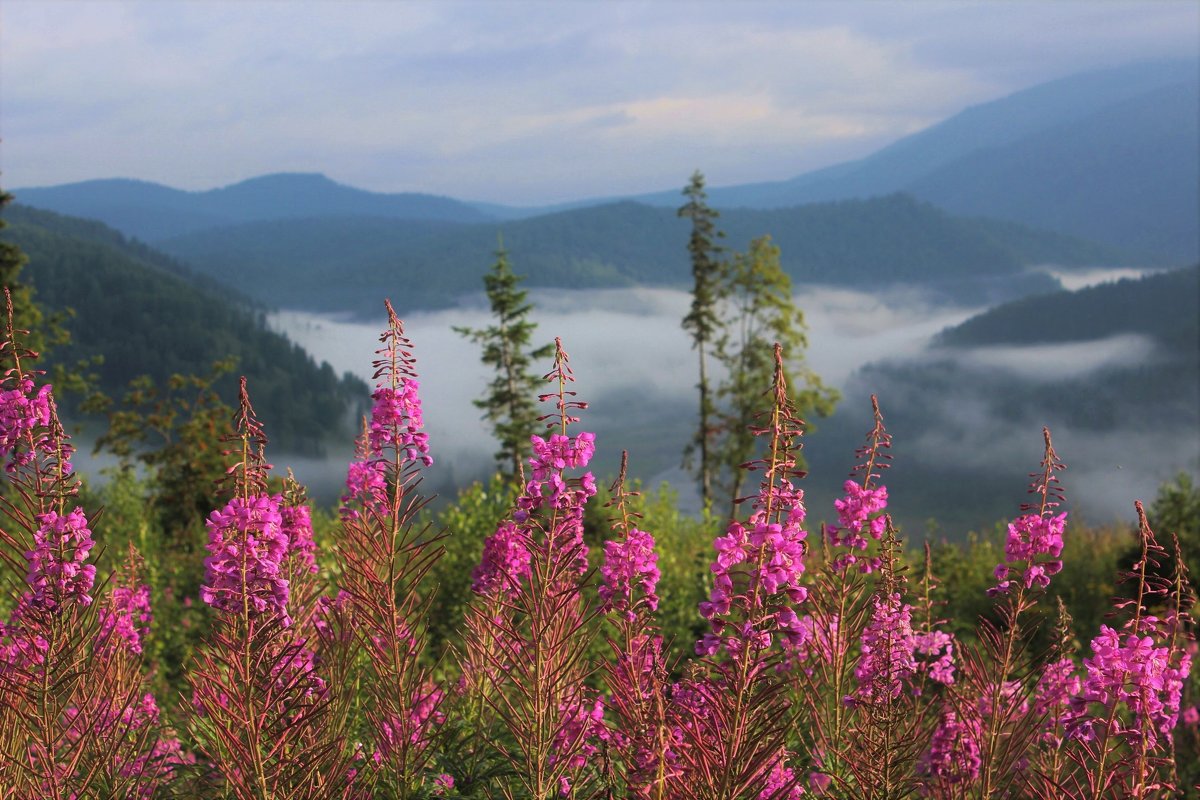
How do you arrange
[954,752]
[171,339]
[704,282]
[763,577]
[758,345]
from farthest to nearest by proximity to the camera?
1. [171,339]
2. [758,345]
3. [704,282]
4. [954,752]
5. [763,577]

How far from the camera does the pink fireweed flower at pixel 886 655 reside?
12.9ft

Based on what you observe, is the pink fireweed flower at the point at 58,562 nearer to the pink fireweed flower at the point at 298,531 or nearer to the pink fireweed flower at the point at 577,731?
the pink fireweed flower at the point at 298,531

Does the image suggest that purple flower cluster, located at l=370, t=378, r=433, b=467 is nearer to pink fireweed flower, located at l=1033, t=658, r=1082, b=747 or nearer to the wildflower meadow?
the wildflower meadow

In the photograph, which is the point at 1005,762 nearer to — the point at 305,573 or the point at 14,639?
the point at 305,573

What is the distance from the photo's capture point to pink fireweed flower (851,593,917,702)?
→ 394 cm

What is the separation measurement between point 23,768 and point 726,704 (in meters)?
2.69

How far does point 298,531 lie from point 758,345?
1231 inches

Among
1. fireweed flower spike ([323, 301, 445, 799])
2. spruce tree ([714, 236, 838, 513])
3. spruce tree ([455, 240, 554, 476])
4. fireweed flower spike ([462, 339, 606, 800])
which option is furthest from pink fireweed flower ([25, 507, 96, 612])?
spruce tree ([714, 236, 838, 513])

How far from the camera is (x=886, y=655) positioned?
4.00 meters

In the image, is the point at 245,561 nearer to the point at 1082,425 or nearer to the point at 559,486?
the point at 559,486

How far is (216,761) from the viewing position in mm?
4016

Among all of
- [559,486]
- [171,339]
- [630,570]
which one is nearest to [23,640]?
[559,486]

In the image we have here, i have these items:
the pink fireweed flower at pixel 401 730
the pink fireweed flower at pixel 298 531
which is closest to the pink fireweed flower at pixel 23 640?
the pink fireweed flower at pixel 298 531

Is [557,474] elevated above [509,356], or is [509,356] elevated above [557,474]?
[557,474]
